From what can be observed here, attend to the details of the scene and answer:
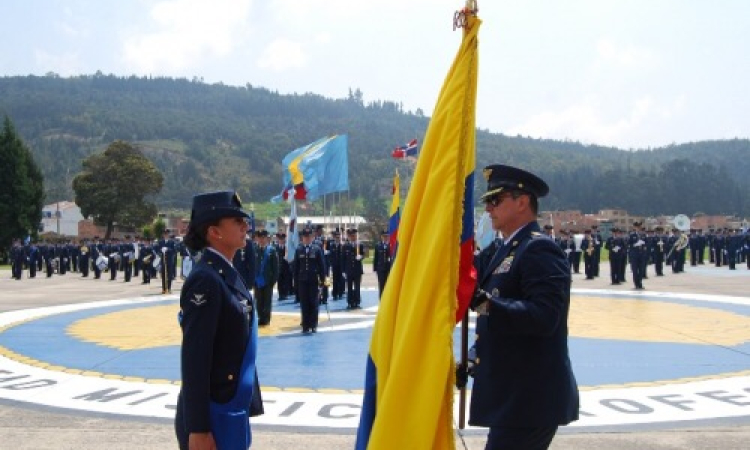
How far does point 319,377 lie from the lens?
8734 mm

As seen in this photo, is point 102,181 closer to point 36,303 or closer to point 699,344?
point 36,303

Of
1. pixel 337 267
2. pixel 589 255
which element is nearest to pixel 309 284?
pixel 337 267

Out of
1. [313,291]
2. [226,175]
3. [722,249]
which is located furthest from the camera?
[226,175]

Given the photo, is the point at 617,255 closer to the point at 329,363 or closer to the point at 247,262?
the point at 247,262

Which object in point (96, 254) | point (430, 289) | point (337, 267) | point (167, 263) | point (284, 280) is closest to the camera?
point (430, 289)

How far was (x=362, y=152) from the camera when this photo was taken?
18962 cm

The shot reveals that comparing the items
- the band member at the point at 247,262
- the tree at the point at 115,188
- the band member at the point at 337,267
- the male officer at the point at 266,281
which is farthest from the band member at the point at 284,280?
the tree at the point at 115,188

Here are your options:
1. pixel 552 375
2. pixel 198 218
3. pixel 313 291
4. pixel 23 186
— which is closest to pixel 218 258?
pixel 198 218

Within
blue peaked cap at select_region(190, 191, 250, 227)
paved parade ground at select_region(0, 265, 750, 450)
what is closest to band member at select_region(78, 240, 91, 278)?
paved parade ground at select_region(0, 265, 750, 450)

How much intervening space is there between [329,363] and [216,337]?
665 cm

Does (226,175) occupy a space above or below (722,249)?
above

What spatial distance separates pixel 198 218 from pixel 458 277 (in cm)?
129

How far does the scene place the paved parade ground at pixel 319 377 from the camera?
20.2 ft

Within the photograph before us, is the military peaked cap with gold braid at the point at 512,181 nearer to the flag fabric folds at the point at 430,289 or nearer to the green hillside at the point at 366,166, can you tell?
the flag fabric folds at the point at 430,289
